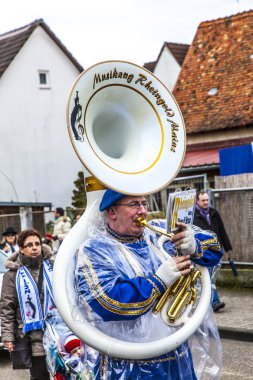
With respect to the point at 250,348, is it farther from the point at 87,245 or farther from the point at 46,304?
the point at 87,245

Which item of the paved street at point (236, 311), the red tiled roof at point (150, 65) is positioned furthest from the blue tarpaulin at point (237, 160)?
the red tiled roof at point (150, 65)

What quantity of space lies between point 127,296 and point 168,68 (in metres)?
26.6

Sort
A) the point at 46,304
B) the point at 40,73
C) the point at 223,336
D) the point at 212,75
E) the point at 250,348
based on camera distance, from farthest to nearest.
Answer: the point at 40,73, the point at 212,75, the point at 223,336, the point at 250,348, the point at 46,304

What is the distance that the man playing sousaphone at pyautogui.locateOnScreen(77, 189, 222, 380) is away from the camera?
11.2 ft

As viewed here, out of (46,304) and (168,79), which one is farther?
(168,79)

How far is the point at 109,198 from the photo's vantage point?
372cm

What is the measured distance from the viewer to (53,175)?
29.1 meters

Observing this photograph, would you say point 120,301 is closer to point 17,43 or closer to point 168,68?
point 17,43

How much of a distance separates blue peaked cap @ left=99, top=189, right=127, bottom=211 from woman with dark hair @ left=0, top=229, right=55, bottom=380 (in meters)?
1.92

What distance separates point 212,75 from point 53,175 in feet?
30.7

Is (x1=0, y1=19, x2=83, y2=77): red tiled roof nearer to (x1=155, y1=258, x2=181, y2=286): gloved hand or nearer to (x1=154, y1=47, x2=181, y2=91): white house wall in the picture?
(x1=154, y1=47, x2=181, y2=91): white house wall

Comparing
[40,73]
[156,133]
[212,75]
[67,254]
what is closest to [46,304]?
[67,254]

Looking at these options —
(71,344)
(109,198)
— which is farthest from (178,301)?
(71,344)

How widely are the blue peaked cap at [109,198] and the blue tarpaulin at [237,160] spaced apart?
917 centimetres
